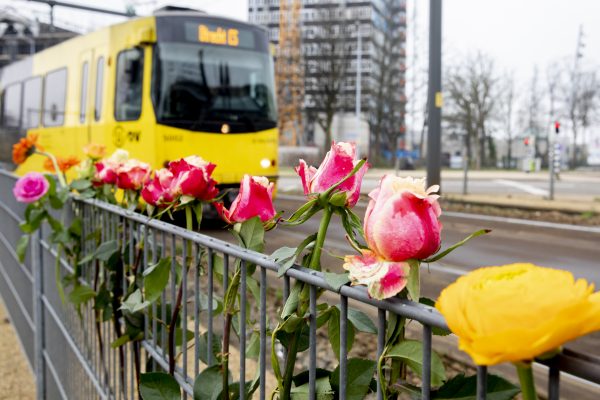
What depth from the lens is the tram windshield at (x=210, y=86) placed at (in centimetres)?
1076

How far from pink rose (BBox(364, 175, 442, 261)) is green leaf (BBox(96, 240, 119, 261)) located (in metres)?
1.41

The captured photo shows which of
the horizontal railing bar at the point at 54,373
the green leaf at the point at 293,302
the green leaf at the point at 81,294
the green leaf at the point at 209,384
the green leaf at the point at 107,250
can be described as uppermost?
the green leaf at the point at 293,302

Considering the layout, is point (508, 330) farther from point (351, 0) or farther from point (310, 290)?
point (351, 0)

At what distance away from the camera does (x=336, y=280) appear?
3.07 feet

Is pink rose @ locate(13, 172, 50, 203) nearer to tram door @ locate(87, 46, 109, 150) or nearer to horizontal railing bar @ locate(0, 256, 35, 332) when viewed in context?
horizontal railing bar @ locate(0, 256, 35, 332)

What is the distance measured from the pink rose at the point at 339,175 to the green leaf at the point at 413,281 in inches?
8.0

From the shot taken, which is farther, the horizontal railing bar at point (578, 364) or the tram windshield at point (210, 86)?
the tram windshield at point (210, 86)

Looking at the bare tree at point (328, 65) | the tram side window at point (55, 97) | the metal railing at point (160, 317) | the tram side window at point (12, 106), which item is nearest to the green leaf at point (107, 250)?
the metal railing at point (160, 317)

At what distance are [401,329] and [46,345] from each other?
2.92 m

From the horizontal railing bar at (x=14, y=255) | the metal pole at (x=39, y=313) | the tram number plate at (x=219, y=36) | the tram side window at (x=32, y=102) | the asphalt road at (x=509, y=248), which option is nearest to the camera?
the metal pole at (x=39, y=313)

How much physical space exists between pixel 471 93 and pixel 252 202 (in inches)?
2029

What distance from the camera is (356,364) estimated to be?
0.96 m

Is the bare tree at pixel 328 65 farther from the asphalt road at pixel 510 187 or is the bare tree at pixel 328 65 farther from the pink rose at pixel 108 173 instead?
the pink rose at pixel 108 173

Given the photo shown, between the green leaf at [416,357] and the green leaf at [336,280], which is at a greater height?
the green leaf at [336,280]
